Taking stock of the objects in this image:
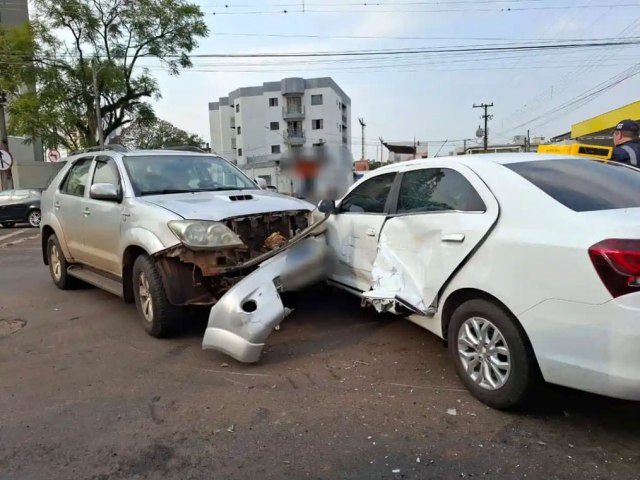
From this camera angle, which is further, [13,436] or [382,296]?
[382,296]

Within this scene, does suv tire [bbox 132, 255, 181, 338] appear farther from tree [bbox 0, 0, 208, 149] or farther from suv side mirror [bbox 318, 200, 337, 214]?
tree [bbox 0, 0, 208, 149]

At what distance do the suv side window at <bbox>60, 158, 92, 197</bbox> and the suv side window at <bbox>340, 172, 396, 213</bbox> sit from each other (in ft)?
10.8

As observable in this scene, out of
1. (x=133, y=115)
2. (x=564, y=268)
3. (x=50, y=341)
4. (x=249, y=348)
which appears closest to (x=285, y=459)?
(x=249, y=348)

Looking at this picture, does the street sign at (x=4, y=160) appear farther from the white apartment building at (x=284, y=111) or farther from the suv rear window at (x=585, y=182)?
the white apartment building at (x=284, y=111)

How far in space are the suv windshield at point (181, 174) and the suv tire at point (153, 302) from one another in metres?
0.86

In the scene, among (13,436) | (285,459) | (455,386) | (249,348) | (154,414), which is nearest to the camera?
(285,459)

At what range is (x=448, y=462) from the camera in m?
2.82

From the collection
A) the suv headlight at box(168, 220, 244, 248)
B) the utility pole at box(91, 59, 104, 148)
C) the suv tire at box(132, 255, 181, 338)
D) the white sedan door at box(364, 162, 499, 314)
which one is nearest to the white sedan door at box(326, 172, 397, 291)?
the white sedan door at box(364, 162, 499, 314)

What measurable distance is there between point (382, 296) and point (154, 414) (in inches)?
72.3

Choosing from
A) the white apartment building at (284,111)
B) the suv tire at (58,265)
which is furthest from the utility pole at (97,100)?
the white apartment building at (284,111)

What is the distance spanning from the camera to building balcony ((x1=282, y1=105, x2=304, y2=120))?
76.0 meters

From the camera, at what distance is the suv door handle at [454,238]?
3.47m

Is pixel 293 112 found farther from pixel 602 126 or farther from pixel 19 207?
pixel 19 207

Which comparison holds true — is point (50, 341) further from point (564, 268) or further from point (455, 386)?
point (564, 268)
